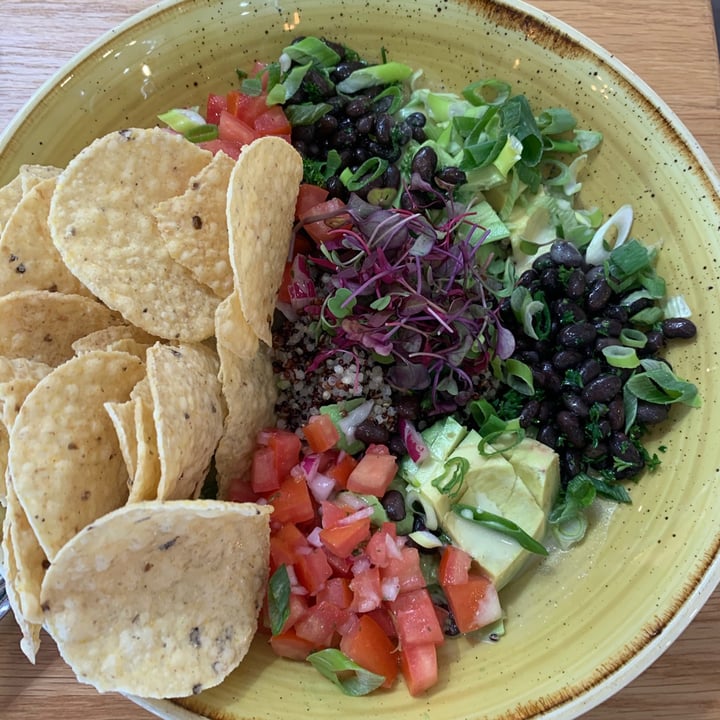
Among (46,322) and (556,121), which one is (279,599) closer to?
(46,322)

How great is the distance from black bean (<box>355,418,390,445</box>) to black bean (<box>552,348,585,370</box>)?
0.52 m

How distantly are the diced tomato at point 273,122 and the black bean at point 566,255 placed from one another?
0.87m

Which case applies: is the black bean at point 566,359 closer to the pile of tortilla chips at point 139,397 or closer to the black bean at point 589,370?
the black bean at point 589,370

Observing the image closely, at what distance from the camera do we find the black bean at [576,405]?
1936 mm

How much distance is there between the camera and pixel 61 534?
5.19 feet

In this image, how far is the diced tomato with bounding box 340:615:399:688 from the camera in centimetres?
181

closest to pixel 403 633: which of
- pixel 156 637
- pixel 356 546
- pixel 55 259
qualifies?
pixel 356 546

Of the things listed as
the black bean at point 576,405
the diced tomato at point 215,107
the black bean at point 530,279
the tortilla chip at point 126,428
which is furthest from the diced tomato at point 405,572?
the diced tomato at point 215,107

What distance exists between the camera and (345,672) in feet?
6.03

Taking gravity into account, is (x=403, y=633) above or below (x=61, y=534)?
below

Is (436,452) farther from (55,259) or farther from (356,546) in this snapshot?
(55,259)

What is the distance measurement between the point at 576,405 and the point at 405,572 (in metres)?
0.65

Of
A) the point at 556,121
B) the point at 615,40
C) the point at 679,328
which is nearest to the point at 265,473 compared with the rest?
the point at 679,328

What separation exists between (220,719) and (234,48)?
6.24 ft
